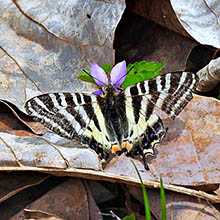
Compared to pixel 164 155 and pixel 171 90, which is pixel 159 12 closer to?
pixel 171 90

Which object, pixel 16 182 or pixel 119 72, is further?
pixel 119 72

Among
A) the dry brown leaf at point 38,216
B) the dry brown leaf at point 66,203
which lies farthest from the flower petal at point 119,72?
the dry brown leaf at point 38,216

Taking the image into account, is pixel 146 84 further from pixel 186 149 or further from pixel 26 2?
pixel 26 2

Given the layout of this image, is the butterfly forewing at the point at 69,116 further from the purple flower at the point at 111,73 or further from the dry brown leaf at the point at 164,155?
the purple flower at the point at 111,73

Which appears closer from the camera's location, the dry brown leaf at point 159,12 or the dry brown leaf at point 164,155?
the dry brown leaf at point 164,155

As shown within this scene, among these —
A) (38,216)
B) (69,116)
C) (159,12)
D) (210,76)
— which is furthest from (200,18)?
(38,216)

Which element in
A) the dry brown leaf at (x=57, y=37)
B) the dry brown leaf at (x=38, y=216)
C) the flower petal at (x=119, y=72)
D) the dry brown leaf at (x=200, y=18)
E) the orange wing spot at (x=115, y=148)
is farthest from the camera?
the dry brown leaf at (x=200, y=18)

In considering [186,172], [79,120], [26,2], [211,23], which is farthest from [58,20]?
[186,172]
